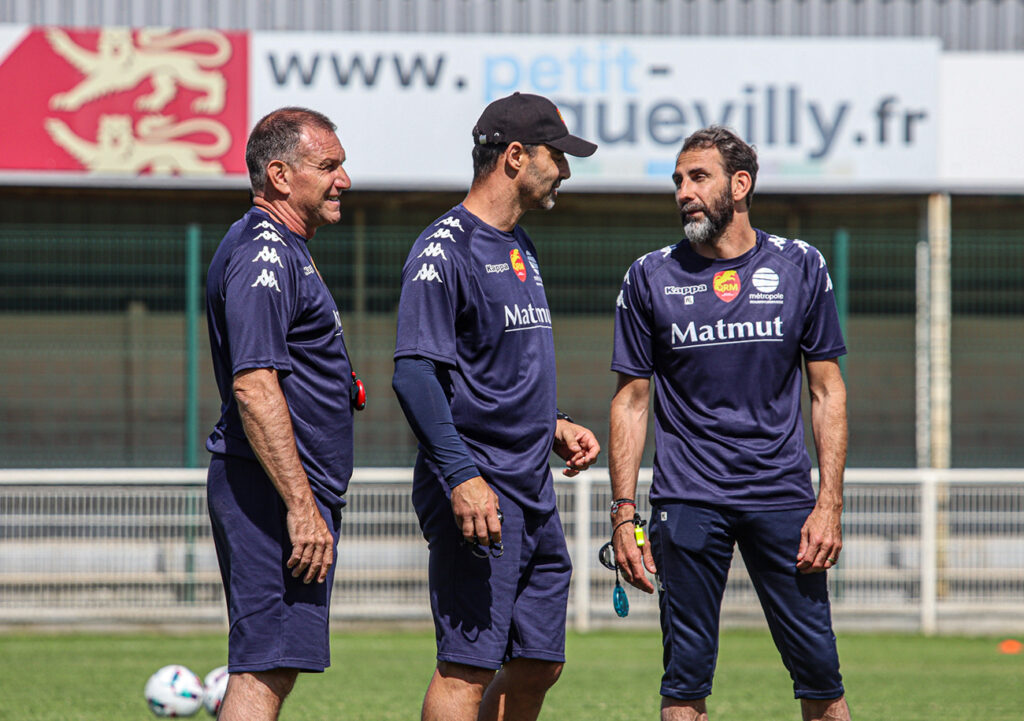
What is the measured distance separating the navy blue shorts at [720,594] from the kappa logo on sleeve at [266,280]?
1589mm

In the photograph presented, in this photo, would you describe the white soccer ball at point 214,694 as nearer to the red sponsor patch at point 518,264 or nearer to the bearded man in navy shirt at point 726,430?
the bearded man in navy shirt at point 726,430

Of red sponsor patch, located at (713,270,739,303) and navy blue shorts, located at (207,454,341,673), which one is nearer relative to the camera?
navy blue shorts, located at (207,454,341,673)

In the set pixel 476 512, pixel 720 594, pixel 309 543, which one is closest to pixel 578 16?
pixel 720 594

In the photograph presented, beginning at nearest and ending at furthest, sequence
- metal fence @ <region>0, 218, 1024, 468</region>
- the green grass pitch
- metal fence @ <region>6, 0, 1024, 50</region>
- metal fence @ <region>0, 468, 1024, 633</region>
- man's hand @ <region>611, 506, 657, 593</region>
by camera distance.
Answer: man's hand @ <region>611, 506, 657, 593</region> → the green grass pitch → metal fence @ <region>0, 468, 1024, 633</region> → metal fence @ <region>0, 218, 1024, 468</region> → metal fence @ <region>6, 0, 1024, 50</region>

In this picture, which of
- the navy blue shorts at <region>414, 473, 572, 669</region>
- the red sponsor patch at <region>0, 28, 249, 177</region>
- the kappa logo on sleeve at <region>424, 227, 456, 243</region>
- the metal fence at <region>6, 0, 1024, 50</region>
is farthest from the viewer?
the metal fence at <region>6, 0, 1024, 50</region>

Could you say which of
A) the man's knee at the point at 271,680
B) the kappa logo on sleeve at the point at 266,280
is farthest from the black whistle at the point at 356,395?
the man's knee at the point at 271,680

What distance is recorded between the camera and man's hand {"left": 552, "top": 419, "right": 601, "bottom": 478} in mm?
4602

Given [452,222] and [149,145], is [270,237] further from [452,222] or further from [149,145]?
[149,145]

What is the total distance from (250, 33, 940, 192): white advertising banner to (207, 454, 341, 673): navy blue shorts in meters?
7.26

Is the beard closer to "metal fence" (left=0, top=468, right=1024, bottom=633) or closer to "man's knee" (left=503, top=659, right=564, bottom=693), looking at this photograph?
"man's knee" (left=503, top=659, right=564, bottom=693)

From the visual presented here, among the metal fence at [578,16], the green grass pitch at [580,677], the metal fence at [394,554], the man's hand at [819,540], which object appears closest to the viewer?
the man's hand at [819,540]

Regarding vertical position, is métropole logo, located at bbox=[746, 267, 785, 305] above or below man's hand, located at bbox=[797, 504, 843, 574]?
above

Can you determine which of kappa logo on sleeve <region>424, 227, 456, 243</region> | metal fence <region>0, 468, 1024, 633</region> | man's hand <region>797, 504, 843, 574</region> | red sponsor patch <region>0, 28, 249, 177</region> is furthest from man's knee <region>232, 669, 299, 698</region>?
red sponsor patch <region>0, 28, 249, 177</region>

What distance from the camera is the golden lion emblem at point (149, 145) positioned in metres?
10.9
